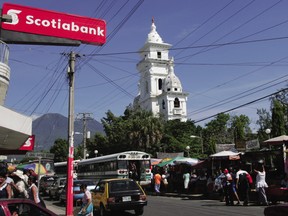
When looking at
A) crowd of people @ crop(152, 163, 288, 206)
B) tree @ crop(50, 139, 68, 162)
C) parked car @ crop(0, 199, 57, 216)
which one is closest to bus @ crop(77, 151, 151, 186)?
crowd of people @ crop(152, 163, 288, 206)

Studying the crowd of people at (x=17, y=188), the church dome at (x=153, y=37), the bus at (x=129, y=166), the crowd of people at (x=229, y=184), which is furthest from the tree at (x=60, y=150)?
the crowd of people at (x=17, y=188)

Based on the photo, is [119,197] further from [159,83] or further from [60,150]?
[60,150]

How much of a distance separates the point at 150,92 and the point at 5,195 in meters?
92.6

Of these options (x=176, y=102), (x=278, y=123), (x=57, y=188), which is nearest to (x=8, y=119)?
(x=57, y=188)

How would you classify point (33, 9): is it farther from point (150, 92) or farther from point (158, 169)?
point (150, 92)

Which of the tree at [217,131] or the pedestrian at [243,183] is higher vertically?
the tree at [217,131]

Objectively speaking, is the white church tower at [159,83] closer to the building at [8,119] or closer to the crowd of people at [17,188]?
the building at [8,119]

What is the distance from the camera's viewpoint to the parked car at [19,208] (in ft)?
21.5

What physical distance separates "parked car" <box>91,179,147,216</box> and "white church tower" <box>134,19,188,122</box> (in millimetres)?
78038

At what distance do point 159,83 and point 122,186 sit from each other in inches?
3475

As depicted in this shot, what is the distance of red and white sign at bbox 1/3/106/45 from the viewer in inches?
703

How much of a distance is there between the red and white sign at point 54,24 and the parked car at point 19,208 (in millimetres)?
12415

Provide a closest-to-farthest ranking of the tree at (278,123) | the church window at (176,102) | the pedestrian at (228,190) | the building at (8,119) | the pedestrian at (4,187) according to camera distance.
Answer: the pedestrian at (4,187)
the building at (8,119)
the pedestrian at (228,190)
the tree at (278,123)
the church window at (176,102)

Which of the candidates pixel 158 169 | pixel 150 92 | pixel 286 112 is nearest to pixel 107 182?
pixel 158 169
